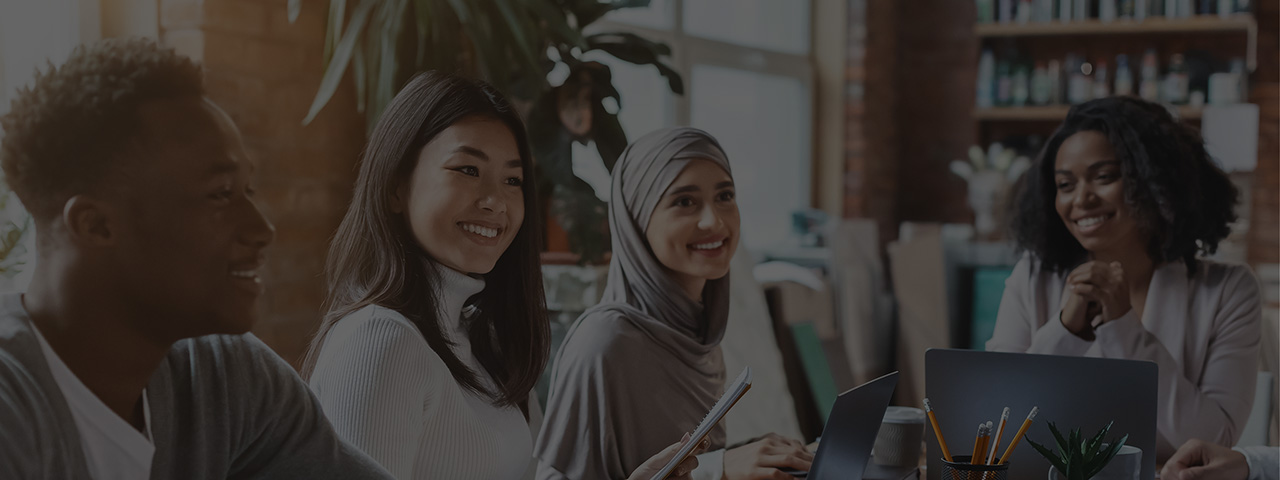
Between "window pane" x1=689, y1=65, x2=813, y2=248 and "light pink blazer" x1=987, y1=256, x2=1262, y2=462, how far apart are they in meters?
2.26

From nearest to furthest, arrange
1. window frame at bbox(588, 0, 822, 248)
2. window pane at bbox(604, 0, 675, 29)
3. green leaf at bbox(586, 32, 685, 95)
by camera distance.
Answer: green leaf at bbox(586, 32, 685, 95)
window pane at bbox(604, 0, 675, 29)
window frame at bbox(588, 0, 822, 248)

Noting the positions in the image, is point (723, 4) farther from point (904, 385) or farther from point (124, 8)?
point (124, 8)

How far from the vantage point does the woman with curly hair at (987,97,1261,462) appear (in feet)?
5.77

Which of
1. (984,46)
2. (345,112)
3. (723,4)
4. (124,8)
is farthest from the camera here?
(984,46)

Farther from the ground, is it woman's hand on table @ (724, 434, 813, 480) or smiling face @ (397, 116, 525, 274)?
smiling face @ (397, 116, 525, 274)

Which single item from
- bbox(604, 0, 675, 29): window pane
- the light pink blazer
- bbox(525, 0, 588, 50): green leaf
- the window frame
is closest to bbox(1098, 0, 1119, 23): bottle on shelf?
the window frame

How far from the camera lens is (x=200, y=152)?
84 cm

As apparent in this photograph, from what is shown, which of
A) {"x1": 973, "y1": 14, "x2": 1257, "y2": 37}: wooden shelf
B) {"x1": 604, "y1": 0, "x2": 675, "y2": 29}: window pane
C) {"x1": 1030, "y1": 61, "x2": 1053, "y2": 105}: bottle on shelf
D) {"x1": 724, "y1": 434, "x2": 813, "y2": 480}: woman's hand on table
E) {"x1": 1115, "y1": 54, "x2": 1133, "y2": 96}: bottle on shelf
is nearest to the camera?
{"x1": 724, "y1": 434, "x2": 813, "y2": 480}: woman's hand on table

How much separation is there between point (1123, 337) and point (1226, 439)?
271mm

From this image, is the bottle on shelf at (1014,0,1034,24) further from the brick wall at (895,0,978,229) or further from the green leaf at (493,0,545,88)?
the green leaf at (493,0,545,88)

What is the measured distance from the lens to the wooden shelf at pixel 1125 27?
4.81 m

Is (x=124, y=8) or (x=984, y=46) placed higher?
(x=984, y=46)

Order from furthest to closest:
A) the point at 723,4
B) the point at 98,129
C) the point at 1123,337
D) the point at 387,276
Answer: the point at 723,4
the point at 1123,337
the point at 387,276
the point at 98,129

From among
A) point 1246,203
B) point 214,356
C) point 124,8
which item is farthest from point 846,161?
point 214,356
